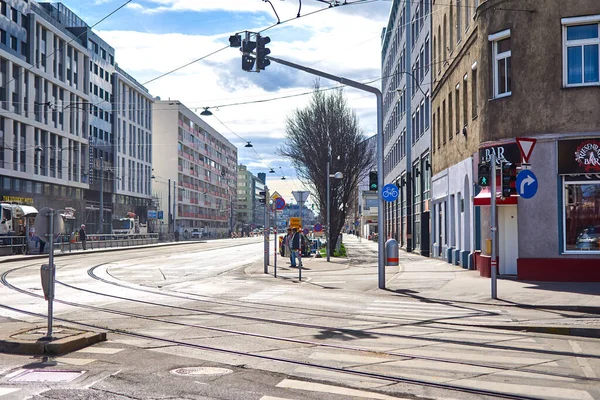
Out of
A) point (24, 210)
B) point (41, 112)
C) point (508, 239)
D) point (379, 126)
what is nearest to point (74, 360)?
point (379, 126)

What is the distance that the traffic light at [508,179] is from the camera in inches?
621

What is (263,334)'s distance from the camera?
1109 cm

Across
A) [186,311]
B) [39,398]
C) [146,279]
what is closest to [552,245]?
[186,311]

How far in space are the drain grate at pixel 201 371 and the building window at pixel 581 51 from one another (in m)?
15.0

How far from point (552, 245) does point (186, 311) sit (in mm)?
10794

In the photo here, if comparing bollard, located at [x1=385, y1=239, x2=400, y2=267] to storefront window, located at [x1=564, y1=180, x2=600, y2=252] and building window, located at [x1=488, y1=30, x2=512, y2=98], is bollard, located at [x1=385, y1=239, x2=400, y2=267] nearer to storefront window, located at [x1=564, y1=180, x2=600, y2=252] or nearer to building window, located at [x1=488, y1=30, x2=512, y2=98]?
storefront window, located at [x1=564, y1=180, x2=600, y2=252]

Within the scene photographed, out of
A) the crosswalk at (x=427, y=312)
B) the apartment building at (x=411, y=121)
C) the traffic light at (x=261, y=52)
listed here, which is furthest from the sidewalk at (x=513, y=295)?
the apartment building at (x=411, y=121)

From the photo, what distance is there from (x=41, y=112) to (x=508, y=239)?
49627mm

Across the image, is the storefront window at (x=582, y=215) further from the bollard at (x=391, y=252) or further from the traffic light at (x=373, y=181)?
the traffic light at (x=373, y=181)

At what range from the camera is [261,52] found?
18.7 m

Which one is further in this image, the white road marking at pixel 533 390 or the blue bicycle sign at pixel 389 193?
the blue bicycle sign at pixel 389 193

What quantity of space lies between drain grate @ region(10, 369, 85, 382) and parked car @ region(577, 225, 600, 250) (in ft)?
50.8

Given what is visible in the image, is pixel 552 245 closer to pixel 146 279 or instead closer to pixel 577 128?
pixel 577 128

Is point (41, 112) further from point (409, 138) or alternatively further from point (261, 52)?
point (261, 52)
